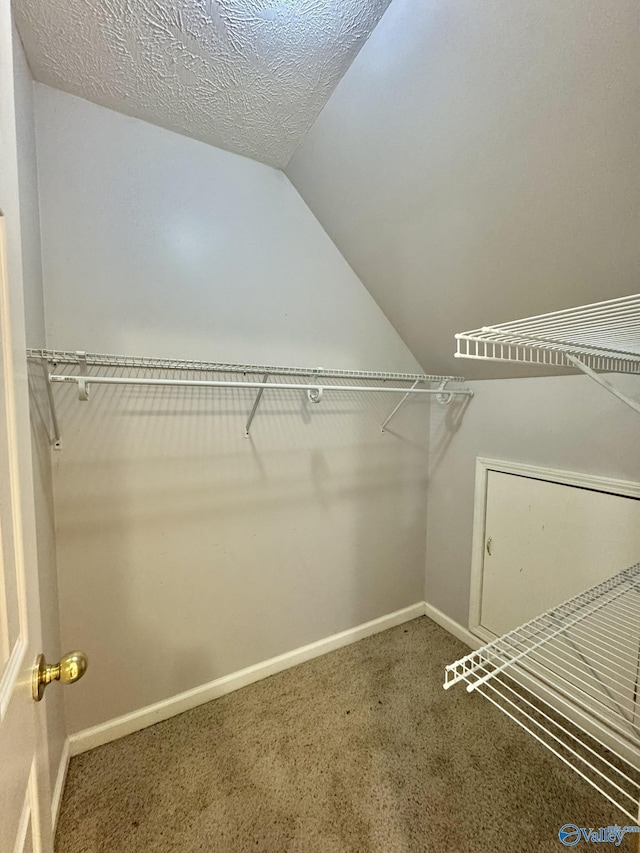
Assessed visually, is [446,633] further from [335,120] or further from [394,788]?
[335,120]

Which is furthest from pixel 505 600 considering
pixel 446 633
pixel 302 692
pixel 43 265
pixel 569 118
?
pixel 43 265

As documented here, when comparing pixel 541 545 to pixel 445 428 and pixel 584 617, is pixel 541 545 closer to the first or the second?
pixel 445 428

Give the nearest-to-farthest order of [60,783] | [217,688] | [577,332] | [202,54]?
[577,332], [202,54], [60,783], [217,688]

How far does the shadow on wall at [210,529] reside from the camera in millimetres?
1377

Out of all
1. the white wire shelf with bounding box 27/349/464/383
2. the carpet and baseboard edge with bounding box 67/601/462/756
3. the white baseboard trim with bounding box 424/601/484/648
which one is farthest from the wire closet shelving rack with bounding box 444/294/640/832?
the carpet and baseboard edge with bounding box 67/601/462/756

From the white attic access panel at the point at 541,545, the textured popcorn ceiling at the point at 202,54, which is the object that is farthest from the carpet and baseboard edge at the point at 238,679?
A: the textured popcorn ceiling at the point at 202,54

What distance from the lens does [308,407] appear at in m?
1.79

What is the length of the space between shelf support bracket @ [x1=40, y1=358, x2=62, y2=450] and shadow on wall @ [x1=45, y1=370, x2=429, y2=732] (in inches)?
1.3

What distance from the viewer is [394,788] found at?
4.23ft

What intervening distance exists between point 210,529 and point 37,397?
0.83 metres

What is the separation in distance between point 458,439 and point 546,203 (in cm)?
125

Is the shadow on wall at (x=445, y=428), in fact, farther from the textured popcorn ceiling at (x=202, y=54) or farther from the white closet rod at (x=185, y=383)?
the textured popcorn ceiling at (x=202, y=54)

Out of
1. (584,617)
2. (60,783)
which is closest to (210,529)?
(60,783)

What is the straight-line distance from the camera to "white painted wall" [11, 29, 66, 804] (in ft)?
3.32
